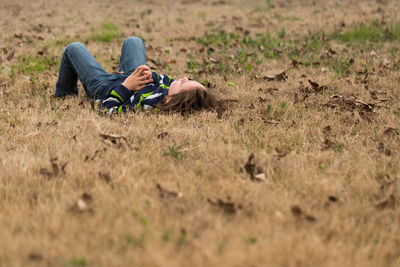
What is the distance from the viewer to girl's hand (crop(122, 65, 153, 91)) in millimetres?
4152

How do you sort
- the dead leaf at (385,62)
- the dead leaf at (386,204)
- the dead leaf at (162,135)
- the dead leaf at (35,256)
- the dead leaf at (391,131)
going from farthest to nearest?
the dead leaf at (385,62) < the dead leaf at (391,131) < the dead leaf at (162,135) < the dead leaf at (386,204) < the dead leaf at (35,256)

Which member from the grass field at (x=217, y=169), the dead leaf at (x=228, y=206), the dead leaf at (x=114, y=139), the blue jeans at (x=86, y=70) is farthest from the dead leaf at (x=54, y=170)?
the blue jeans at (x=86, y=70)

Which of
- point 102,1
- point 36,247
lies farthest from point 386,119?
point 102,1

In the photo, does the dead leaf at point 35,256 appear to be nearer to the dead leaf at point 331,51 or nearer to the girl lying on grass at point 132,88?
the girl lying on grass at point 132,88

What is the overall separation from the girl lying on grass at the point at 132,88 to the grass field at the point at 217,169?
199mm

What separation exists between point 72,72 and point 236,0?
486 inches

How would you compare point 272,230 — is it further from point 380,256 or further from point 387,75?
point 387,75

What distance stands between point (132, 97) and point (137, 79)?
0.25 m

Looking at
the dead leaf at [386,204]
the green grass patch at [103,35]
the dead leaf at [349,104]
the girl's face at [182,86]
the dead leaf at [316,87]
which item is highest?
the green grass patch at [103,35]

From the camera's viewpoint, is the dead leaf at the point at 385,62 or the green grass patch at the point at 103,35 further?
the green grass patch at the point at 103,35

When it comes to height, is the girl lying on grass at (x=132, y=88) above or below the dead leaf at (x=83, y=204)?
above

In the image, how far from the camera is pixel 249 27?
933cm

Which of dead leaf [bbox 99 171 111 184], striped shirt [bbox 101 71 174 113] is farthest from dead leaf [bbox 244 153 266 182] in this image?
striped shirt [bbox 101 71 174 113]

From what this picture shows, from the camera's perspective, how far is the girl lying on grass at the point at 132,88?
4121 millimetres
